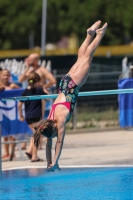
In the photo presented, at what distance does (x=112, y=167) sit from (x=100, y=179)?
1026mm

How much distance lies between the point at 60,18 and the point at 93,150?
4005 cm

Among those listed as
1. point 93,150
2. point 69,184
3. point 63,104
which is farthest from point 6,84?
point 63,104

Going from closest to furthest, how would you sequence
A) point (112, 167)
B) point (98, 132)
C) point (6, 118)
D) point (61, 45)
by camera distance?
point (112, 167) < point (6, 118) < point (98, 132) < point (61, 45)

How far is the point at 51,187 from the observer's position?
9258mm

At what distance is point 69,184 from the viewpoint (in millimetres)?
9422

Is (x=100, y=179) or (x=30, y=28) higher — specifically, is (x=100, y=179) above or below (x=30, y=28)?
below

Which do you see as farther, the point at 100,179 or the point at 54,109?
the point at 100,179

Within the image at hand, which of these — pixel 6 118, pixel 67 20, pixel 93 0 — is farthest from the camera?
pixel 67 20

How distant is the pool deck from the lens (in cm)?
1162

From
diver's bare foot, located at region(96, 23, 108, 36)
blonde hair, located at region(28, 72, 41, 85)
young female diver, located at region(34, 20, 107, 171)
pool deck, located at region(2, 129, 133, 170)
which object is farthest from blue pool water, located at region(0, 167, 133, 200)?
diver's bare foot, located at region(96, 23, 108, 36)

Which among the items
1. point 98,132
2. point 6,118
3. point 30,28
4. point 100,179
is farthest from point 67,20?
point 100,179

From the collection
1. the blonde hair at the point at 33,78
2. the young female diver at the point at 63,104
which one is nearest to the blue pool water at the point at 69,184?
the young female diver at the point at 63,104

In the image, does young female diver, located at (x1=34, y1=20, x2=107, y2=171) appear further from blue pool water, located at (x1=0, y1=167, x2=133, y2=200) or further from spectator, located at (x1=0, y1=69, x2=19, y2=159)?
spectator, located at (x1=0, y1=69, x2=19, y2=159)

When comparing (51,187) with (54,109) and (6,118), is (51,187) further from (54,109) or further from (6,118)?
(6,118)
